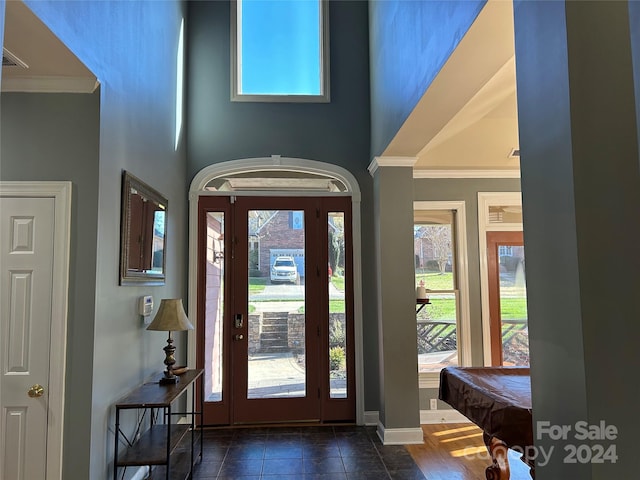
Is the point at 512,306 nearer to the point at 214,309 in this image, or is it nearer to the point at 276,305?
the point at 276,305

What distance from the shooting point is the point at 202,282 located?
14.9 feet

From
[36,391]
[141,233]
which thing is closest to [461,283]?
[141,233]

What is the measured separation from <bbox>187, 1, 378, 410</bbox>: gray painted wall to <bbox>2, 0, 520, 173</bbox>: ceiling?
82cm

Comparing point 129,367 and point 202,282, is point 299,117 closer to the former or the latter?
point 202,282

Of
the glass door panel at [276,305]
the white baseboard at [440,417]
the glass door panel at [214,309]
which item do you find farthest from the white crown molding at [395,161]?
the white baseboard at [440,417]

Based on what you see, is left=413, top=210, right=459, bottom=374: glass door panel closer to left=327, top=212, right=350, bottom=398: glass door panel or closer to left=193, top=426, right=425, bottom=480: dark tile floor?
left=327, top=212, right=350, bottom=398: glass door panel

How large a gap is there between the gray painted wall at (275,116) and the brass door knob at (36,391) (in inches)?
108

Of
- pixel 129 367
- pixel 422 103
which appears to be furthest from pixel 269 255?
pixel 422 103

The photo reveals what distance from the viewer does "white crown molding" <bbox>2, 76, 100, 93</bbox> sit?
2.41m

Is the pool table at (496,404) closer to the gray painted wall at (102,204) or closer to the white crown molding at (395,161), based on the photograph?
the white crown molding at (395,161)

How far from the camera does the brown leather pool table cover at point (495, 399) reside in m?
2.29

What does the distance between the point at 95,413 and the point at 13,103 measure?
185cm

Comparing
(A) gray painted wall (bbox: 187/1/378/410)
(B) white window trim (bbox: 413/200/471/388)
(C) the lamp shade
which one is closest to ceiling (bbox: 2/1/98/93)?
(C) the lamp shade

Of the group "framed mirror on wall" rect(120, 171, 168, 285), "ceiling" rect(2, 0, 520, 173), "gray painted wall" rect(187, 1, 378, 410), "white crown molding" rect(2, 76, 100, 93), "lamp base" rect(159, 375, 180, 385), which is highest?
"gray painted wall" rect(187, 1, 378, 410)
